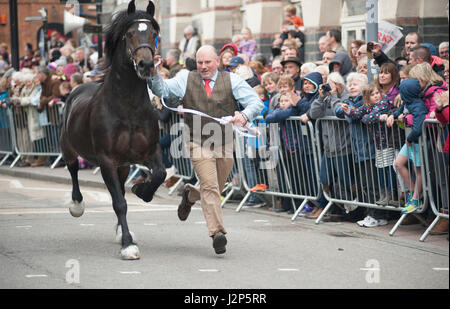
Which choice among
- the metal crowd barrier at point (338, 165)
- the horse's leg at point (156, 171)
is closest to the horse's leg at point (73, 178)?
the horse's leg at point (156, 171)

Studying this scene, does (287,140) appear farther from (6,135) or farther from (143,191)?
(6,135)

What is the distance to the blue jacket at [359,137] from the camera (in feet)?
33.9

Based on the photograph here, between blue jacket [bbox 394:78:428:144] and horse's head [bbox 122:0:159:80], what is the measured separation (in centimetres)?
266

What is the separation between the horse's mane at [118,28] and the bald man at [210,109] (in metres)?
0.41

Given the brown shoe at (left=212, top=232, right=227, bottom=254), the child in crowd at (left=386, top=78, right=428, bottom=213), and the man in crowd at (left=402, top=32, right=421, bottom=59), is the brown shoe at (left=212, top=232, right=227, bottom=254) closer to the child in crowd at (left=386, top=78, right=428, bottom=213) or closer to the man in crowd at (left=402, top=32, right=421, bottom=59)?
the child in crowd at (left=386, top=78, right=428, bottom=213)

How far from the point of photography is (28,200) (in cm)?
1366

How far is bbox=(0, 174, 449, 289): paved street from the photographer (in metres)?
7.50

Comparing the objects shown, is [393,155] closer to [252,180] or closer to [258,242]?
[258,242]

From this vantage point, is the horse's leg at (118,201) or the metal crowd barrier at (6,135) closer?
the horse's leg at (118,201)

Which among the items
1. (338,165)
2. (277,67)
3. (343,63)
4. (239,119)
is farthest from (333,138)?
(277,67)

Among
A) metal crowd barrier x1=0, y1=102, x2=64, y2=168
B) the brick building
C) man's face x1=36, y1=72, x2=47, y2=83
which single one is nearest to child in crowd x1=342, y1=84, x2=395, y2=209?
metal crowd barrier x1=0, y1=102, x2=64, y2=168

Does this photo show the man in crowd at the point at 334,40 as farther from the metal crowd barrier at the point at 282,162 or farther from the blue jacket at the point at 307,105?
the blue jacket at the point at 307,105

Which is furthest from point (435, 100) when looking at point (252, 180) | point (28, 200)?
point (28, 200)

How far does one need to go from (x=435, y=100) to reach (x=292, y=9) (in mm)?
8830
